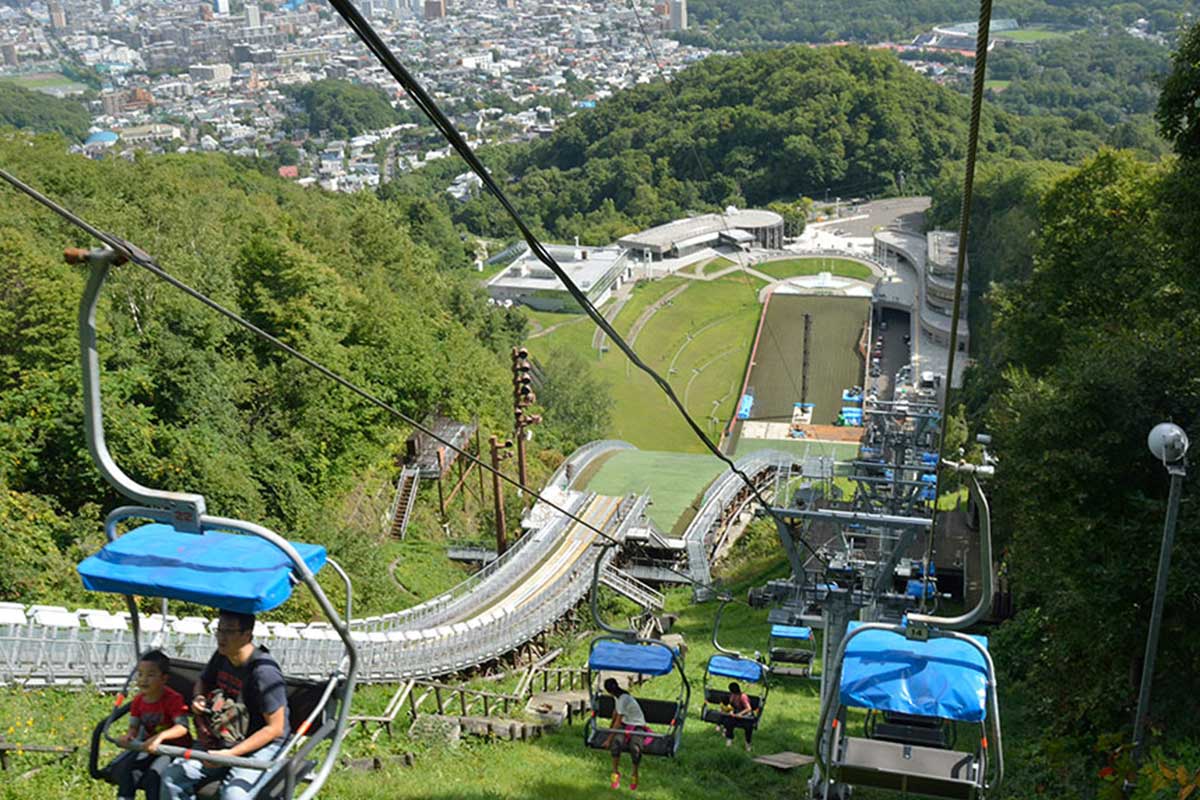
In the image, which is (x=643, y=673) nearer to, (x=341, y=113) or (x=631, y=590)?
(x=631, y=590)

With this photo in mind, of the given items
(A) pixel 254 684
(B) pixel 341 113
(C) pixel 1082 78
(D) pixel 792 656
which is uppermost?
(A) pixel 254 684

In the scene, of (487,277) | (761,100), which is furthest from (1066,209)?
(761,100)

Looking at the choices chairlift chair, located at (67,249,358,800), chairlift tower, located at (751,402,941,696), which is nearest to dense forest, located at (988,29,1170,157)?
chairlift tower, located at (751,402,941,696)

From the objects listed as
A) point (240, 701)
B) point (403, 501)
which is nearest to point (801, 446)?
point (403, 501)

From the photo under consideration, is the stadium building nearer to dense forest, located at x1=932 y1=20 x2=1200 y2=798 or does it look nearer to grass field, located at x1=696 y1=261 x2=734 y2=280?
grass field, located at x1=696 y1=261 x2=734 y2=280

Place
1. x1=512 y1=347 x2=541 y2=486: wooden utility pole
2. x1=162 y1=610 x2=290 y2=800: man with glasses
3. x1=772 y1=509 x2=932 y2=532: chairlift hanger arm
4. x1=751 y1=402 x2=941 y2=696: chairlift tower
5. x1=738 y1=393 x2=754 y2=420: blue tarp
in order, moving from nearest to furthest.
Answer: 1. x1=162 y1=610 x2=290 y2=800: man with glasses
2. x1=772 y1=509 x2=932 y2=532: chairlift hanger arm
3. x1=751 y1=402 x2=941 y2=696: chairlift tower
4. x1=512 y1=347 x2=541 y2=486: wooden utility pole
5. x1=738 y1=393 x2=754 y2=420: blue tarp

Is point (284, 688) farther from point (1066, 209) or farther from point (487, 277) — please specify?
point (487, 277)
